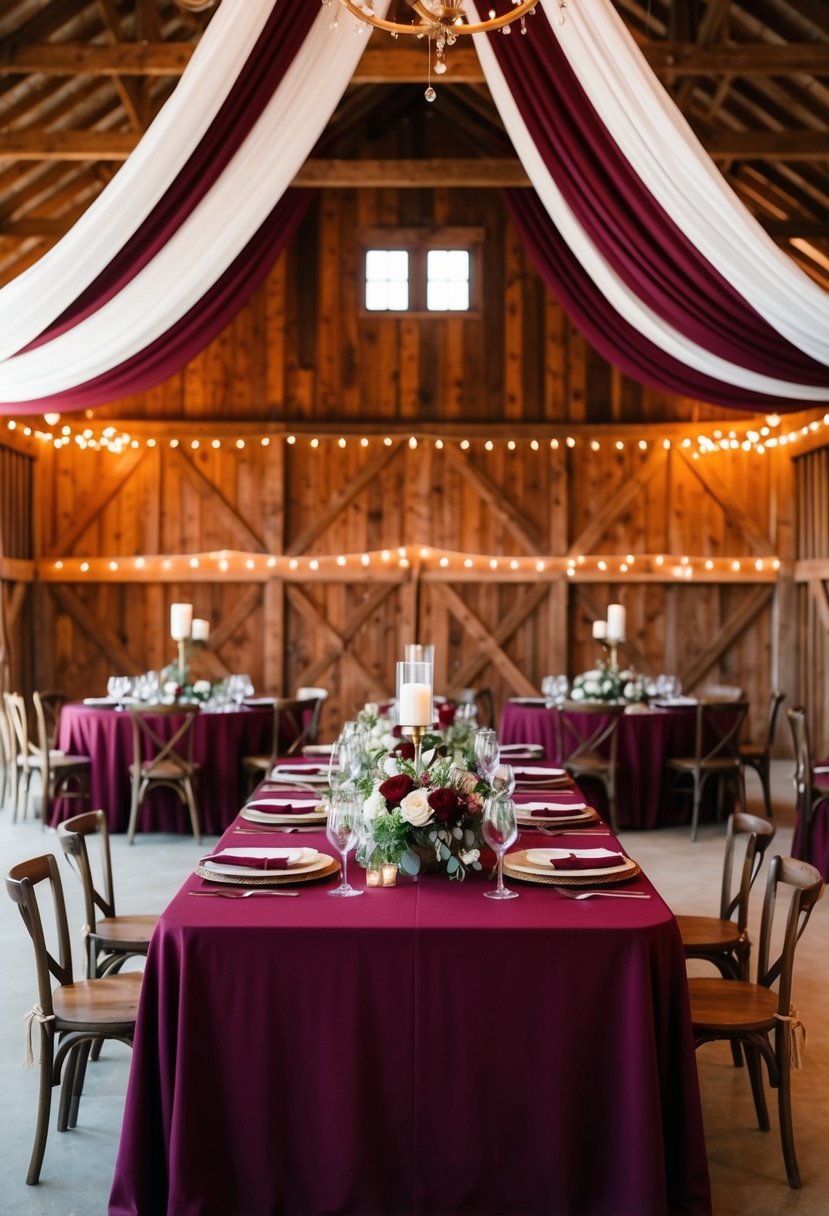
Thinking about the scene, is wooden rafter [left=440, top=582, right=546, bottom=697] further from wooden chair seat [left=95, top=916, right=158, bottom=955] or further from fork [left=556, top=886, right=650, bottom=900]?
fork [left=556, top=886, right=650, bottom=900]

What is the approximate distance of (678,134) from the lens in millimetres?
4656

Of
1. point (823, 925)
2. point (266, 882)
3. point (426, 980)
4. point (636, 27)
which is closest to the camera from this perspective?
point (426, 980)

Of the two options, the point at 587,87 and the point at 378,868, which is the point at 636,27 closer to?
the point at 587,87

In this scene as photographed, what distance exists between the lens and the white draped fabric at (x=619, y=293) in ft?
17.2

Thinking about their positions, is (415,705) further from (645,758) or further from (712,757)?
(712,757)

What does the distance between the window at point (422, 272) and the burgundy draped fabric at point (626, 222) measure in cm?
731

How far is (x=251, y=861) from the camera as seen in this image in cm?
340

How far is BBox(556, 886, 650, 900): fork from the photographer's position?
Result: 3.18 m

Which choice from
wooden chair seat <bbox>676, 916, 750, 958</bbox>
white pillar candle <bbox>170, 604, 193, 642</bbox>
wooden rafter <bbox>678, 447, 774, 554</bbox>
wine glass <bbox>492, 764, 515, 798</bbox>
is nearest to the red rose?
wine glass <bbox>492, 764, 515, 798</bbox>

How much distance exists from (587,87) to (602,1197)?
388 cm

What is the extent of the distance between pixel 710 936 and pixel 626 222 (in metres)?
2.91

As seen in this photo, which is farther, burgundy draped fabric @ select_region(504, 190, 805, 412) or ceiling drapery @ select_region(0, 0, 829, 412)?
burgundy draped fabric @ select_region(504, 190, 805, 412)

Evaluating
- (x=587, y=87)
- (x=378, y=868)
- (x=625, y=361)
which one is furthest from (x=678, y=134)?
(x=378, y=868)

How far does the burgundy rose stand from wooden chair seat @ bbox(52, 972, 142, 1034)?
1038mm
